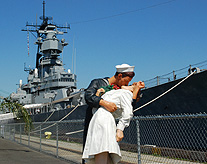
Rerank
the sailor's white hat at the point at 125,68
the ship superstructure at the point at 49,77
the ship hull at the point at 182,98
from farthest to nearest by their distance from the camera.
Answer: the ship superstructure at the point at 49,77 < the ship hull at the point at 182,98 < the sailor's white hat at the point at 125,68

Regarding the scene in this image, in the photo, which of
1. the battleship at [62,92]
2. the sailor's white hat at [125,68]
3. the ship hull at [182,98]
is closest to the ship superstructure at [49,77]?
the battleship at [62,92]

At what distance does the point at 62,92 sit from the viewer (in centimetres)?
2792

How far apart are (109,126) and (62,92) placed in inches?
1011

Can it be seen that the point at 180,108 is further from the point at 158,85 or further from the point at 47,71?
the point at 47,71

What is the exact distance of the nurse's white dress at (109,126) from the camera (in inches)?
98.7

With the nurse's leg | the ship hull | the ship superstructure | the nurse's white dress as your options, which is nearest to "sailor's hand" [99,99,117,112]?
the nurse's white dress

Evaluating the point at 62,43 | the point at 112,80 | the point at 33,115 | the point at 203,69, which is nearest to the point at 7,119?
the point at 33,115

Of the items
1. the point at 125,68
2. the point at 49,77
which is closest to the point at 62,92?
the point at 49,77

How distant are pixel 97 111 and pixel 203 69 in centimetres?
781

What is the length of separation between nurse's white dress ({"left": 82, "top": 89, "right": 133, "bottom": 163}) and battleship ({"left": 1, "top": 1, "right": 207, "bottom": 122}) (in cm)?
753

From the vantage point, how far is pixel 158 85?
1193 centimetres

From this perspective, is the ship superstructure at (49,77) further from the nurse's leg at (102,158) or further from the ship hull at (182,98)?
the nurse's leg at (102,158)

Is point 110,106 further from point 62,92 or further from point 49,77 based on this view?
point 49,77

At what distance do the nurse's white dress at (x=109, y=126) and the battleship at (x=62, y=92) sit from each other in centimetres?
753
